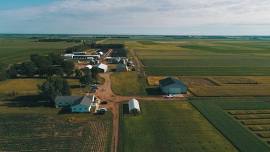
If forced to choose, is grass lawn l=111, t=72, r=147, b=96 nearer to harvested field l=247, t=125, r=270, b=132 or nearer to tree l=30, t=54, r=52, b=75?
tree l=30, t=54, r=52, b=75

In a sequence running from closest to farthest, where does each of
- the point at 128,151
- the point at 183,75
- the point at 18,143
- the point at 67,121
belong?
the point at 128,151 < the point at 18,143 < the point at 67,121 < the point at 183,75

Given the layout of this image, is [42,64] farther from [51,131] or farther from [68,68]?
[51,131]

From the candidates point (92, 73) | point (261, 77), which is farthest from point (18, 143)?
point (261, 77)

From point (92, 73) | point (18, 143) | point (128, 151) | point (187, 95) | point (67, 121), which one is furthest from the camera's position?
point (92, 73)

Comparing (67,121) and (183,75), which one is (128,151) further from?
(183,75)

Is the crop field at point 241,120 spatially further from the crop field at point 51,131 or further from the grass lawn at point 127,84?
the crop field at point 51,131

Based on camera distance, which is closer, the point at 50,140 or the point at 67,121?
the point at 50,140

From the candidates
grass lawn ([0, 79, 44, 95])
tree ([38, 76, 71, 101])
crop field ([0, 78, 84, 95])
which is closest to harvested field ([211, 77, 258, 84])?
crop field ([0, 78, 84, 95])
